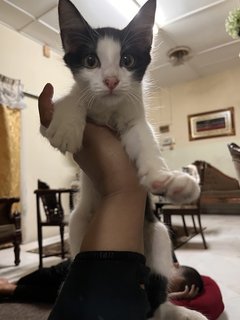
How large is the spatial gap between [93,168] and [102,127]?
118mm

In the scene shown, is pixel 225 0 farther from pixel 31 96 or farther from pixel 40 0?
pixel 31 96

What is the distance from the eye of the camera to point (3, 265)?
101 inches

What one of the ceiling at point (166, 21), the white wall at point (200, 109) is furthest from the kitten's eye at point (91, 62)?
the white wall at point (200, 109)

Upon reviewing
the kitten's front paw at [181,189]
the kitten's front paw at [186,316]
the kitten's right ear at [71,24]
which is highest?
the kitten's right ear at [71,24]

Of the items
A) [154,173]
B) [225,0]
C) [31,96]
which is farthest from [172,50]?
[154,173]

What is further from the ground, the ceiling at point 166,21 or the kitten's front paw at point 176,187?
the ceiling at point 166,21

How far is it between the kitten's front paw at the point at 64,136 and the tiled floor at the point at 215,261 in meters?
1.26

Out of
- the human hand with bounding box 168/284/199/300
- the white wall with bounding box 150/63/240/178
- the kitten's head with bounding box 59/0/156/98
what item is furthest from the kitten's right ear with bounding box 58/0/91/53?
the white wall with bounding box 150/63/240/178

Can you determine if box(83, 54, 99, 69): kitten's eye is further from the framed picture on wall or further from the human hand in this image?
the framed picture on wall

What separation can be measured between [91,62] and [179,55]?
3.78 m

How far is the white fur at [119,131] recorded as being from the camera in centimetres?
68

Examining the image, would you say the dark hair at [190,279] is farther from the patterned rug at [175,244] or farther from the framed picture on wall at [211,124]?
the framed picture on wall at [211,124]

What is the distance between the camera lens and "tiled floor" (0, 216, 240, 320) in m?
1.73

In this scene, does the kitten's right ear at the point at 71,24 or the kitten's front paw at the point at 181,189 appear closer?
the kitten's front paw at the point at 181,189
